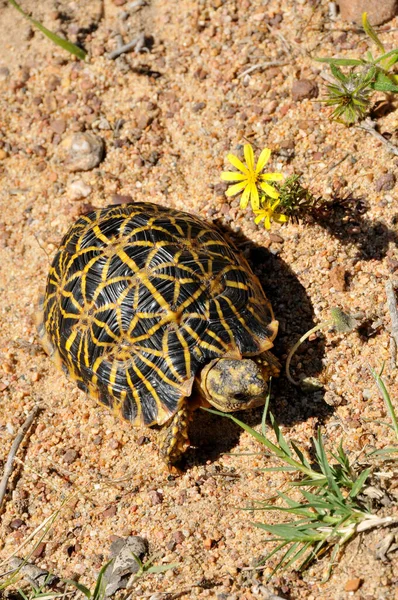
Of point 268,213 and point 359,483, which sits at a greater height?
point 268,213

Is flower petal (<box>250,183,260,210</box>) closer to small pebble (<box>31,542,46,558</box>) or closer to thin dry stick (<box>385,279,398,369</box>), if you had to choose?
thin dry stick (<box>385,279,398,369</box>)

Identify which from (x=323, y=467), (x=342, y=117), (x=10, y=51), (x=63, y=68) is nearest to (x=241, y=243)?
(x=342, y=117)

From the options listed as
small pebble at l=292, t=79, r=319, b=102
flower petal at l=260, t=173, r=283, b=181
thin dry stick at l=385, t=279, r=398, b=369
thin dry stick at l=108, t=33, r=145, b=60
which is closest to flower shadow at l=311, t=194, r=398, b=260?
thin dry stick at l=385, t=279, r=398, b=369

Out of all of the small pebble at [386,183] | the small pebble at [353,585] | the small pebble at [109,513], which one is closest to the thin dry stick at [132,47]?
the small pebble at [386,183]

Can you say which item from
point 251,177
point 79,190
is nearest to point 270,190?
point 251,177

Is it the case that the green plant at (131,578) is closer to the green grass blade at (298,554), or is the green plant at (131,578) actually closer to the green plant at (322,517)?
the green plant at (322,517)

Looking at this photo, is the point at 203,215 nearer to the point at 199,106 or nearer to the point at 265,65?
the point at 199,106

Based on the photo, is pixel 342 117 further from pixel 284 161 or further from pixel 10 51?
pixel 10 51
